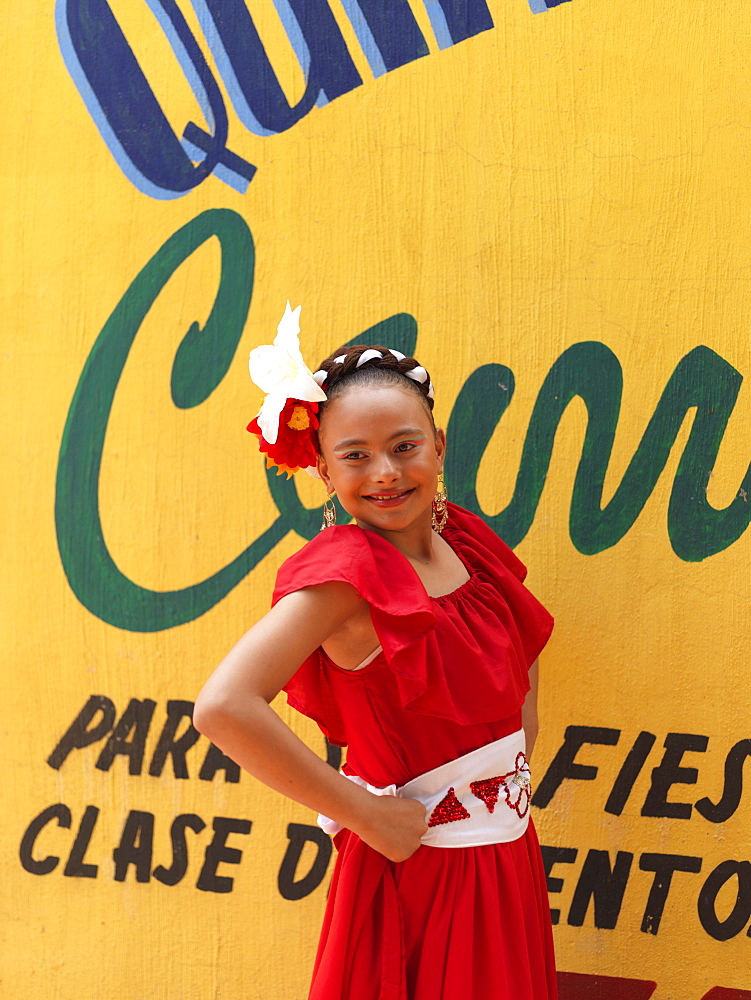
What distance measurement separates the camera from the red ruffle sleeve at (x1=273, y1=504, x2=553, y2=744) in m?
1.43

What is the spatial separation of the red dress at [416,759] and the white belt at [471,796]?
0.06 ft

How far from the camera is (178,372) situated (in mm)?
2139

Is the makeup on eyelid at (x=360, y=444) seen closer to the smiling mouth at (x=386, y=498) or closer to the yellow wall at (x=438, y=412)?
the smiling mouth at (x=386, y=498)

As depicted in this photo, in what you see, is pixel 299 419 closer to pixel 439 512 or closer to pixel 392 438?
pixel 392 438

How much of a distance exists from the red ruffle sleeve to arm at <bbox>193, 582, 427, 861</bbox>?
5cm

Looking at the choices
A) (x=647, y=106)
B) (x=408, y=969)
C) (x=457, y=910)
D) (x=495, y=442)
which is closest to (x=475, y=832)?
(x=457, y=910)

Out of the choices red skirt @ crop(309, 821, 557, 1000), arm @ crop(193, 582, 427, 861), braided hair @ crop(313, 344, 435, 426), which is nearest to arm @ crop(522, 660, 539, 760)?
red skirt @ crop(309, 821, 557, 1000)

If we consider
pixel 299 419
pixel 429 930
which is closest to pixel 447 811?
pixel 429 930

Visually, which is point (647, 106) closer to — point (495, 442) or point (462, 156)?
point (462, 156)

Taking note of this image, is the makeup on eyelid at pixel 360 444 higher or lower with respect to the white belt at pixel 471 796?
higher

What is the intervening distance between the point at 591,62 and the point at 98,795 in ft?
6.66

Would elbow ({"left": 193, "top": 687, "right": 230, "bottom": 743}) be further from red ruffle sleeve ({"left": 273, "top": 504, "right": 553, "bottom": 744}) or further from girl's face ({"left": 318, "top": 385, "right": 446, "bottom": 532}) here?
girl's face ({"left": 318, "top": 385, "right": 446, "bottom": 532})

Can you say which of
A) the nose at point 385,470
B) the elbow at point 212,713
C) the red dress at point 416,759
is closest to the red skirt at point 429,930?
the red dress at point 416,759

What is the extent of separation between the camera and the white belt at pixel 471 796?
1533mm
